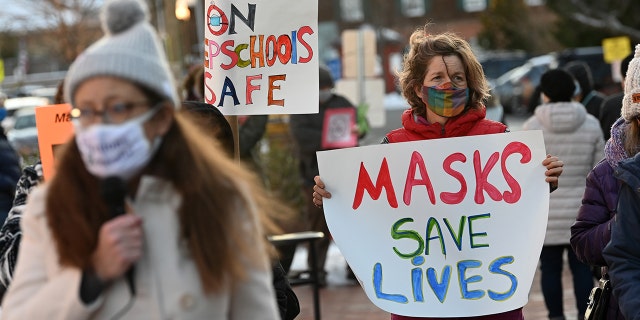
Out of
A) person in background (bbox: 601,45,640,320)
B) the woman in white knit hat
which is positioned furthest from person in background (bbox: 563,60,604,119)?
the woman in white knit hat

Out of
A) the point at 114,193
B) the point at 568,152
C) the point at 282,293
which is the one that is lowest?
the point at 282,293

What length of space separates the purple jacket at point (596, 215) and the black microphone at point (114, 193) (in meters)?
2.32

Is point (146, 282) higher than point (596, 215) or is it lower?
higher

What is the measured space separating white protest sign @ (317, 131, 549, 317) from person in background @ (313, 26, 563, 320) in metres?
0.08

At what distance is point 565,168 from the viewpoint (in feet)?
25.0

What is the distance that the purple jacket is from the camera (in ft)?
13.9

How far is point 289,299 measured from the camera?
392 centimetres

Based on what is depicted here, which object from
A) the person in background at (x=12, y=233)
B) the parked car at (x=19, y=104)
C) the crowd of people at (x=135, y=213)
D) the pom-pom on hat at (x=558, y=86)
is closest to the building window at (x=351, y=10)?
the parked car at (x=19, y=104)

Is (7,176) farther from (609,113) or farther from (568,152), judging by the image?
(609,113)

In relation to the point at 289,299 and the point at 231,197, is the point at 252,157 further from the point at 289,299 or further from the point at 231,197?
the point at 231,197

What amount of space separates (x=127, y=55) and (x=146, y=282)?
49 cm

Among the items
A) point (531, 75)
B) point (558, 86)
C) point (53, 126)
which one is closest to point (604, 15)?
point (531, 75)

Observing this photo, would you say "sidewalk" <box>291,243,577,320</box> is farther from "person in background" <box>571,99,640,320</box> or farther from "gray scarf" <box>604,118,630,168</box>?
"gray scarf" <box>604,118,630,168</box>

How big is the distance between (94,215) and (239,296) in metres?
0.38
